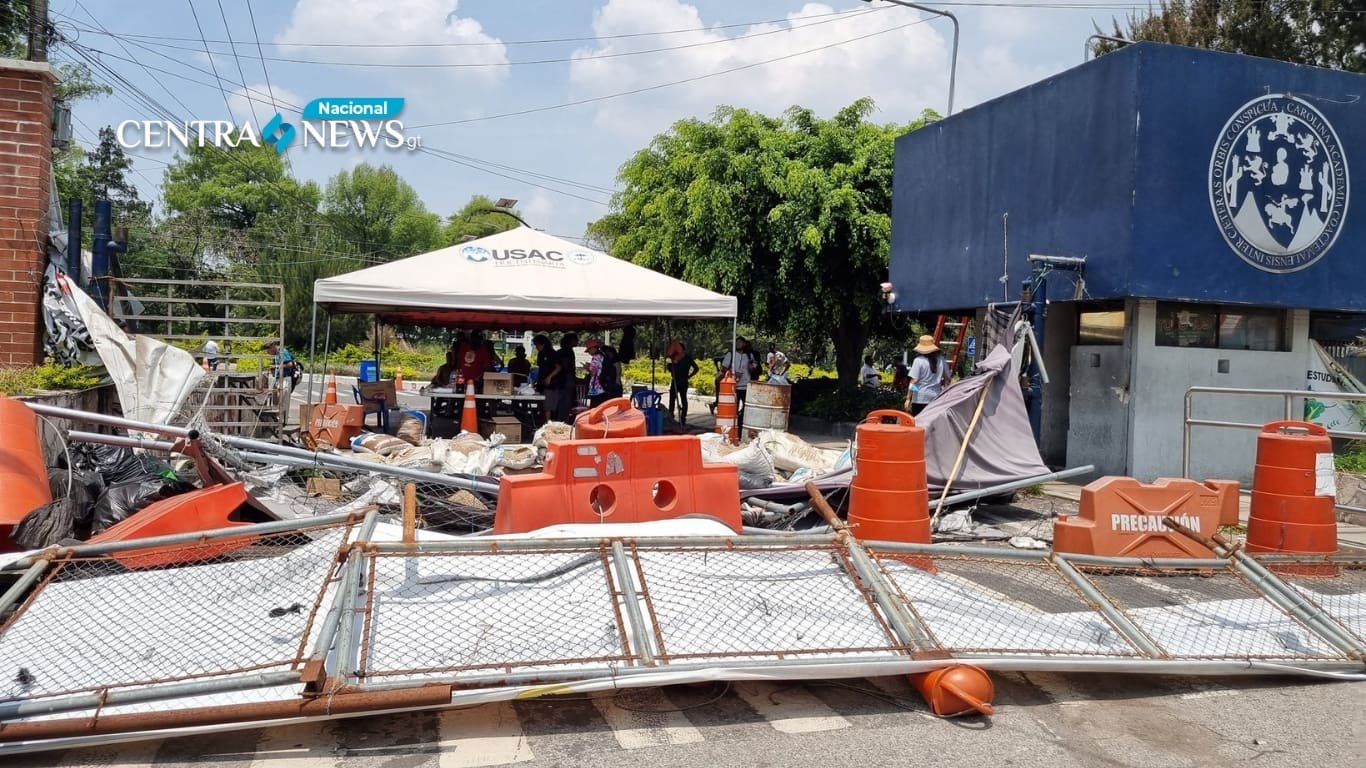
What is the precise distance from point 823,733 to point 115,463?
23.1ft

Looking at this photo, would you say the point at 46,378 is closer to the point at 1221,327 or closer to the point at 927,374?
the point at 927,374

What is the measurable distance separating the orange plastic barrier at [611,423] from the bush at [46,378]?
480 cm

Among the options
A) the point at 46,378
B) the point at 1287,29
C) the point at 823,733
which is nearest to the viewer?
the point at 823,733

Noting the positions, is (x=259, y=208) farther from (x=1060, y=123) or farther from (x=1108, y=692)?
(x=1108, y=692)

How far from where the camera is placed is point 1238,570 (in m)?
5.94

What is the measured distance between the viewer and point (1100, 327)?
1358cm

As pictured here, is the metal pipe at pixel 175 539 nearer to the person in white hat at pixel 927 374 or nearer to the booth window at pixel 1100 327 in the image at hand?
the person in white hat at pixel 927 374

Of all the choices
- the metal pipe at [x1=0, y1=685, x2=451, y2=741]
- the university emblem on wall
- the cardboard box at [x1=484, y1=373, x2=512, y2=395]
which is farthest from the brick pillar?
the university emblem on wall

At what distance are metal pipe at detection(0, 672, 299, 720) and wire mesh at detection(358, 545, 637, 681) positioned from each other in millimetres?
398

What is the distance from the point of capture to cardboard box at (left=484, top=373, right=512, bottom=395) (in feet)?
51.0

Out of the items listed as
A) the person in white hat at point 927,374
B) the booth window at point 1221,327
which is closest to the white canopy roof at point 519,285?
the person in white hat at point 927,374

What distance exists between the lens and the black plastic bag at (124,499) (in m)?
7.47

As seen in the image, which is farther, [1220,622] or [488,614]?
[1220,622]

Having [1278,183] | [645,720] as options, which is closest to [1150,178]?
[1278,183]
